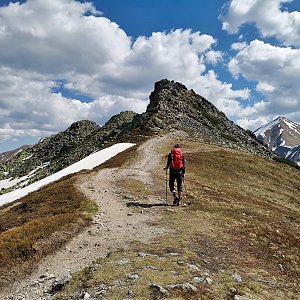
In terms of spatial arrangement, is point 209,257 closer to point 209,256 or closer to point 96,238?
point 209,256

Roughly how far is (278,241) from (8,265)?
543 inches

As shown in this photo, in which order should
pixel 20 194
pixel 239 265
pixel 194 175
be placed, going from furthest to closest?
pixel 20 194 < pixel 194 175 < pixel 239 265

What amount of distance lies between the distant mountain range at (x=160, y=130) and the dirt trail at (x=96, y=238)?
46424mm

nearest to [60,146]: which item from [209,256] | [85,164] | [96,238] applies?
[85,164]

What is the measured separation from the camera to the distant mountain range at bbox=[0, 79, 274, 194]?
8219 cm

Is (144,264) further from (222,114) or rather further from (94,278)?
(222,114)

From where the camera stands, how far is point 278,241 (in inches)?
786

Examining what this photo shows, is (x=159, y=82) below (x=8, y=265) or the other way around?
the other way around

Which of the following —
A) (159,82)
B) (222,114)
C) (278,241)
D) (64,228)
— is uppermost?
(159,82)

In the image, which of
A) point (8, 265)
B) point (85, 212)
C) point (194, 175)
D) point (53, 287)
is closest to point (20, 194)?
point (194, 175)

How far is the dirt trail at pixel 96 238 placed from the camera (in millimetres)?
14273

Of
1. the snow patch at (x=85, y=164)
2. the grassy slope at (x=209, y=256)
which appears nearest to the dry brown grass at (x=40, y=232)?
the grassy slope at (x=209, y=256)

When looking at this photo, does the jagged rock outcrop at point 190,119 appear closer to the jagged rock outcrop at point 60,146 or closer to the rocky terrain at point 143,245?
the jagged rock outcrop at point 60,146

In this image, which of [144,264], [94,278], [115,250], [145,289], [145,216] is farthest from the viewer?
[145,216]
